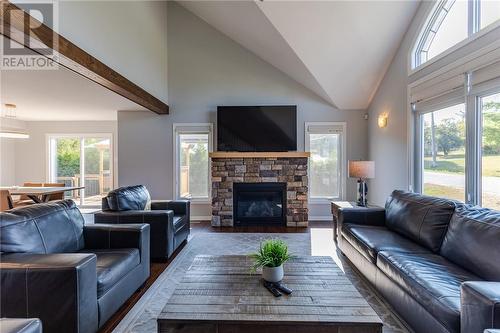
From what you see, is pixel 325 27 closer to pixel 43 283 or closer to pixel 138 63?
pixel 138 63

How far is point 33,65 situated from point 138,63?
1528 mm

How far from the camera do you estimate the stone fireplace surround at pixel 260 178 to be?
18.2 ft

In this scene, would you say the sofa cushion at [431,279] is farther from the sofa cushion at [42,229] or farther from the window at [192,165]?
the window at [192,165]

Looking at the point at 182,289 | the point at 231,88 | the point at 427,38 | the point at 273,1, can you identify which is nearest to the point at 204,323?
the point at 182,289

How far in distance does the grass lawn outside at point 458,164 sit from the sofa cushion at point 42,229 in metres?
4.16

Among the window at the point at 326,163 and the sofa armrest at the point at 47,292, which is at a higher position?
the window at the point at 326,163

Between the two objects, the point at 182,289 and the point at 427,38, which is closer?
the point at 182,289

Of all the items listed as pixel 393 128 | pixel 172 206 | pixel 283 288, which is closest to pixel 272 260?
pixel 283 288

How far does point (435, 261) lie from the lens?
228 centimetres

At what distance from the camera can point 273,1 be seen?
155 inches

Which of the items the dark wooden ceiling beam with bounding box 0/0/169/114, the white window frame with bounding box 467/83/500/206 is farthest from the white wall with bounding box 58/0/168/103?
the white window frame with bounding box 467/83/500/206

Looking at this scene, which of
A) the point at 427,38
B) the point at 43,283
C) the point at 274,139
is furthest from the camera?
the point at 274,139

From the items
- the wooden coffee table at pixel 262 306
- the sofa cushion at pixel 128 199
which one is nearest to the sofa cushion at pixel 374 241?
the wooden coffee table at pixel 262 306

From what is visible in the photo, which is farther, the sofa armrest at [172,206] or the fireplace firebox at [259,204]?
the fireplace firebox at [259,204]
